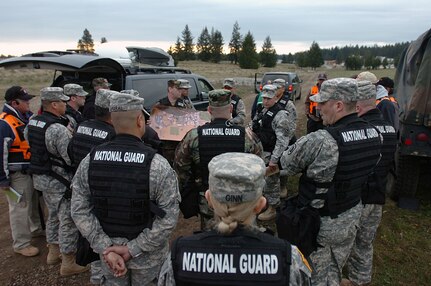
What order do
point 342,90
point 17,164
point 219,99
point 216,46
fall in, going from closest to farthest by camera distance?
point 342,90 < point 219,99 < point 17,164 < point 216,46

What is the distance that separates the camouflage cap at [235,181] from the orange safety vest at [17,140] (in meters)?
3.35

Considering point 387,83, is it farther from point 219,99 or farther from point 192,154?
point 192,154

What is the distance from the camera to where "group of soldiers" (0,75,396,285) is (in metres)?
1.38

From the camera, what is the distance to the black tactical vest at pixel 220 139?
3.06m

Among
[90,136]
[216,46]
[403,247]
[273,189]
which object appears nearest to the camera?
[90,136]

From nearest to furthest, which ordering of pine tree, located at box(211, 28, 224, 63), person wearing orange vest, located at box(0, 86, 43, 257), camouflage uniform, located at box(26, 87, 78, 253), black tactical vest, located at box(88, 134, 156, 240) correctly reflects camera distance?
1. black tactical vest, located at box(88, 134, 156, 240)
2. camouflage uniform, located at box(26, 87, 78, 253)
3. person wearing orange vest, located at box(0, 86, 43, 257)
4. pine tree, located at box(211, 28, 224, 63)

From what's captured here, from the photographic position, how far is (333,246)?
282 centimetres

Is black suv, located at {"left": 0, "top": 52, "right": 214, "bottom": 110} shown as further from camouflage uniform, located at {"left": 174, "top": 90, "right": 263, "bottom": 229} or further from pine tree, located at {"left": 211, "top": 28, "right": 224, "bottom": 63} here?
pine tree, located at {"left": 211, "top": 28, "right": 224, "bottom": 63}

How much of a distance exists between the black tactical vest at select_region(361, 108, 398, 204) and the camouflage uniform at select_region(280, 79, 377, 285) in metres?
0.26

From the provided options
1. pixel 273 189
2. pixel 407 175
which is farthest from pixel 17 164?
pixel 407 175

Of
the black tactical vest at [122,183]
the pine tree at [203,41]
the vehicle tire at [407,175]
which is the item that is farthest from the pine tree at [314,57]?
the black tactical vest at [122,183]

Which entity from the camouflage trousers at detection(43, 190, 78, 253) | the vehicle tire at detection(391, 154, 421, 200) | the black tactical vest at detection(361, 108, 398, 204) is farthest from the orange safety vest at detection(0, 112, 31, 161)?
the vehicle tire at detection(391, 154, 421, 200)

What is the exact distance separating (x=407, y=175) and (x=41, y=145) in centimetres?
503

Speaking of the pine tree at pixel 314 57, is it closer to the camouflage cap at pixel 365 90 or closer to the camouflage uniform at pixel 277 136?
the camouflage uniform at pixel 277 136
